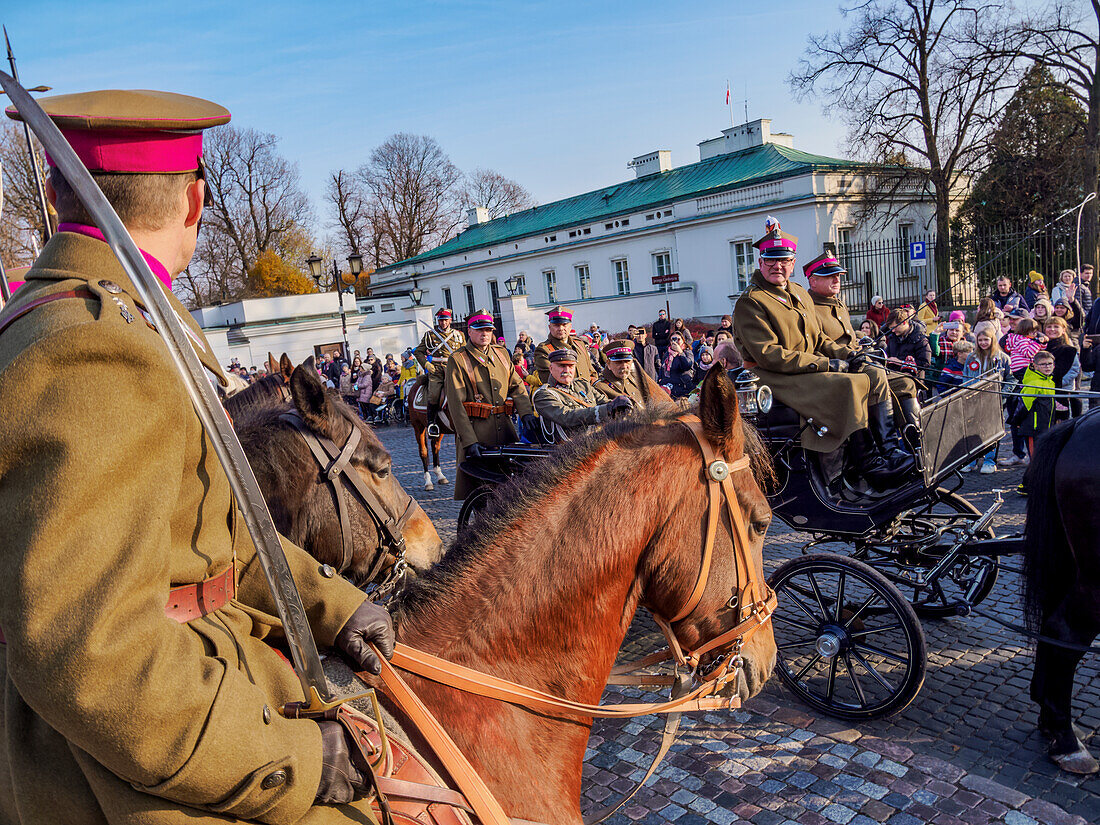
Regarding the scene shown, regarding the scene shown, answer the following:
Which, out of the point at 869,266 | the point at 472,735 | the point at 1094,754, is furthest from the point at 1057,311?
the point at 869,266

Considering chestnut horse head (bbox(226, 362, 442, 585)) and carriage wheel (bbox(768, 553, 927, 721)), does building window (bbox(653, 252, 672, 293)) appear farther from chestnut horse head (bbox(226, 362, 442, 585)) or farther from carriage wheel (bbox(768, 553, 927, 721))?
chestnut horse head (bbox(226, 362, 442, 585))

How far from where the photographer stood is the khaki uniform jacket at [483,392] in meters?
8.95

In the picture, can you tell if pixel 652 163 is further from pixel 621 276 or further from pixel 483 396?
pixel 483 396

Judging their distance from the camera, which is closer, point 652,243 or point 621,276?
point 652,243

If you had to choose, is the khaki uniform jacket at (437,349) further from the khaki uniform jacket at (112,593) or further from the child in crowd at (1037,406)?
the khaki uniform jacket at (112,593)

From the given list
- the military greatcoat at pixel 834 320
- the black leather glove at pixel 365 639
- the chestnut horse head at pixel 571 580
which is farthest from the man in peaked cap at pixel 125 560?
the military greatcoat at pixel 834 320

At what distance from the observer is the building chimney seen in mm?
36781

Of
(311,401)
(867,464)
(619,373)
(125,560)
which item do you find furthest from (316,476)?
→ (619,373)

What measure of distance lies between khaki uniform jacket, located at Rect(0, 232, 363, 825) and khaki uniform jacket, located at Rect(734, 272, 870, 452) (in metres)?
4.22

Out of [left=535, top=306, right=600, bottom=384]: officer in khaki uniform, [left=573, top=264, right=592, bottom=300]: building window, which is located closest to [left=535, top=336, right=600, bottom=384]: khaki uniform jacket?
[left=535, top=306, right=600, bottom=384]: officer in khaki uniform

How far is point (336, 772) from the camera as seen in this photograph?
1413 mm

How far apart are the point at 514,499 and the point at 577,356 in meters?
7.11

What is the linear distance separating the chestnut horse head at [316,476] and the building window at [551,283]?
35.8 metres

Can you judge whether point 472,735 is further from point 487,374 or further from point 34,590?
point 487,374
